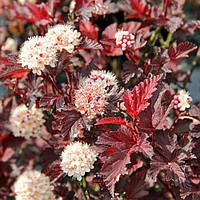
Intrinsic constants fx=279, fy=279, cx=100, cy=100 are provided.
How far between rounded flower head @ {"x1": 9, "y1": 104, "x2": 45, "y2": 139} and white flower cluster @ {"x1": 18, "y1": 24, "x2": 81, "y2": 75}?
0.30 m

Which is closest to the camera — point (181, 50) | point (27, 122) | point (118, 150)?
point (118, 150)

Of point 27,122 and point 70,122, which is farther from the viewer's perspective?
point 27,122

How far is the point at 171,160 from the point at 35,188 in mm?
582

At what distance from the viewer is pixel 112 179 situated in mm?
848

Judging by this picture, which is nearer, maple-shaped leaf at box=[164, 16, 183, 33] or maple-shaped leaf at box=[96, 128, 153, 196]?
maple-shaped leaf at box=[96, 128, 153, 196]

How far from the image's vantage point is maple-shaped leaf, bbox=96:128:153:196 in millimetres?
842

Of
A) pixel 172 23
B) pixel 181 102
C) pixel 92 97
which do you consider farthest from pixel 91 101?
pixel 172 23

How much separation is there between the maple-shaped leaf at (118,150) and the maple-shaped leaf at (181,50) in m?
0.40

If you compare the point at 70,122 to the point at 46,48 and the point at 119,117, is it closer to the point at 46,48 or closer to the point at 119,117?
the point at 119,117

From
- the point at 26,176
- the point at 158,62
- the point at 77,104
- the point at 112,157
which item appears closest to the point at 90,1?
the point at 158,62

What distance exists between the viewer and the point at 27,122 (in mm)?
1223

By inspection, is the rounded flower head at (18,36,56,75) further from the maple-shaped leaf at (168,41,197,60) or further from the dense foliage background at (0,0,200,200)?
the maple-shaped leaf at (168,41,197,60)

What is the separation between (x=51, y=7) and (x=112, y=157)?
74 centimetres

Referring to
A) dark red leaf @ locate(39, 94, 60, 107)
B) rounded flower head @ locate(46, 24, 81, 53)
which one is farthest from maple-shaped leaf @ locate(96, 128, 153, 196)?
rounded flower head @ locate(46, 24, 81, 53)
